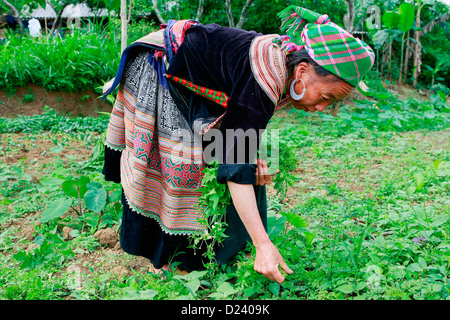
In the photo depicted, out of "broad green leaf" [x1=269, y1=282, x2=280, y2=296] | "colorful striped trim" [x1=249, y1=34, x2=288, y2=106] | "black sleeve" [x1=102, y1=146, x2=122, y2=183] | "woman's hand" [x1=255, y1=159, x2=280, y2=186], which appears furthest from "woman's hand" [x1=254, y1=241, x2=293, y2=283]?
"black sleeve" [x1=102, y1=146, x2=122, y2=183]

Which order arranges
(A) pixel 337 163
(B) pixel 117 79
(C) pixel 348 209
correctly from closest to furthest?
(B) pixel 117 79, (C) pixel 348 209, (A) pixel 337 163

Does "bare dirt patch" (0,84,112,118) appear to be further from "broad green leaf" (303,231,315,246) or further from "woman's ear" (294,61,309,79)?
"woman's ear" (294,61,309,79)

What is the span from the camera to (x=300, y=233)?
7.39 feet

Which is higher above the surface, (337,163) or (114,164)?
(114,164)

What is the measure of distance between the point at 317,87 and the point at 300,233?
95 centimetres

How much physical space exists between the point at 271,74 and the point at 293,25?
0.27 meters

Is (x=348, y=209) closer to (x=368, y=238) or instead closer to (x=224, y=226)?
(x=368, y=238)

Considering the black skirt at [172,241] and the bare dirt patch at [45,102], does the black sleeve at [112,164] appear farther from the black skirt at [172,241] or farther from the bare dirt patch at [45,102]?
the bare dirt patch at [45,102]

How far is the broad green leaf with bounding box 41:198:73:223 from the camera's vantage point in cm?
256

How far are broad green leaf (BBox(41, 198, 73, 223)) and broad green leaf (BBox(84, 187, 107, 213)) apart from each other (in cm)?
12

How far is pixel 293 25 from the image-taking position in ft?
5.42

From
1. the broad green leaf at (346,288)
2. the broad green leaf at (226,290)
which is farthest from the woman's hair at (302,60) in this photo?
the broad green leaf at (226,290)

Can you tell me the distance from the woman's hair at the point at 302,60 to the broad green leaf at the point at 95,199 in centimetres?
156

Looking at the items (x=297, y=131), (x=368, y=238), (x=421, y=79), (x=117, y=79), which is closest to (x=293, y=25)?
(x=117, y=79)
